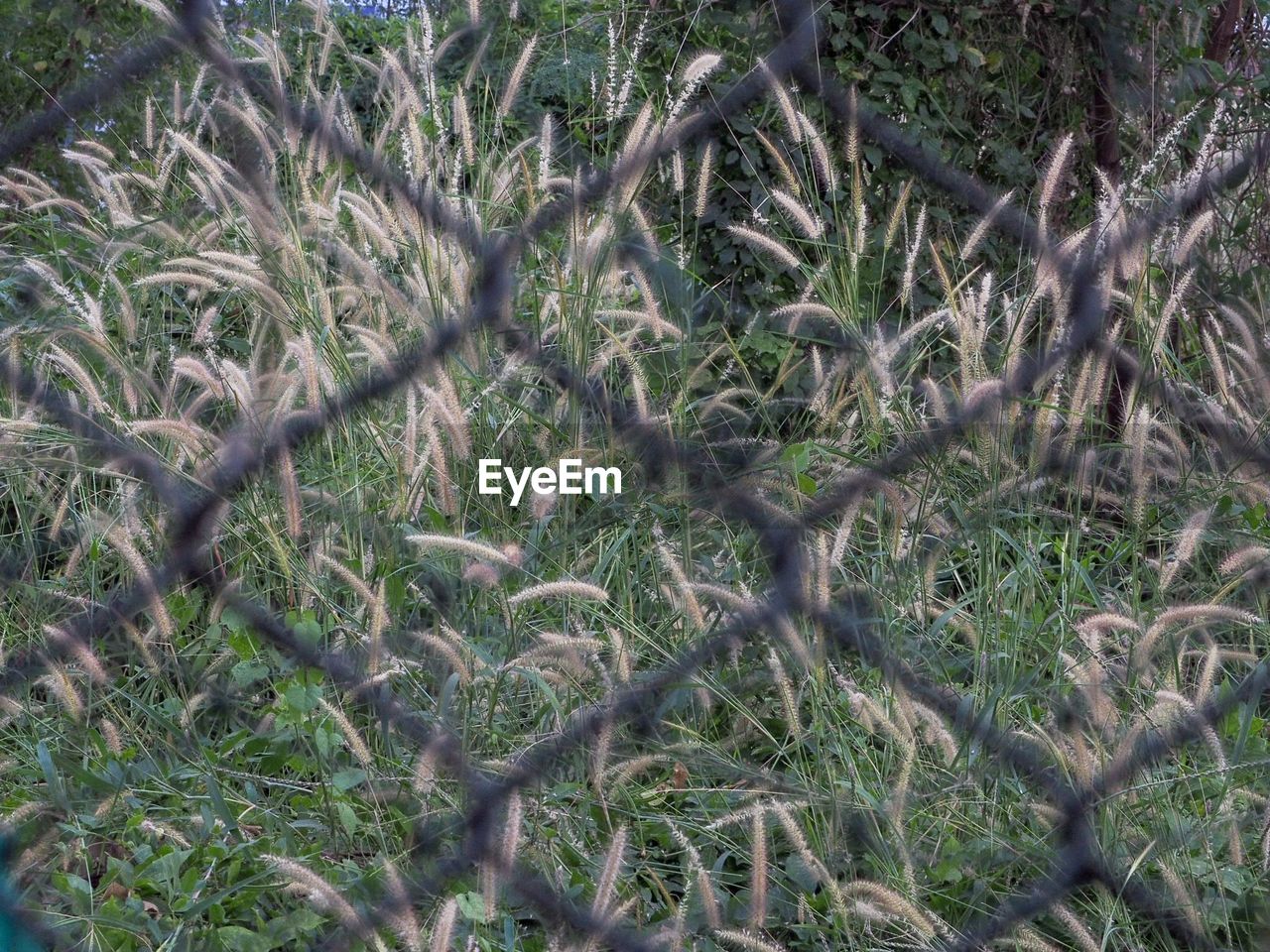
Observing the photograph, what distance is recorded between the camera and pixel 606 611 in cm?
111

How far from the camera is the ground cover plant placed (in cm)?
88

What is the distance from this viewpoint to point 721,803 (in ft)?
3.20

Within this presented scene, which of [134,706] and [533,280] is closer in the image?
[134,706]

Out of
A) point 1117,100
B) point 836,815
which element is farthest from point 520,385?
point 1117,100

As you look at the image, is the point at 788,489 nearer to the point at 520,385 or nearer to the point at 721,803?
the point at 721,803

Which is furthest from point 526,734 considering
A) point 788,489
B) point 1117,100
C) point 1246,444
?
point 1117,100

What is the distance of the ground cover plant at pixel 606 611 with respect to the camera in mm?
878

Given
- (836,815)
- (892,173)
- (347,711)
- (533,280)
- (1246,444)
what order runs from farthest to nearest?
(892,173)
(533,280)
(1246,444)
(347,711)
(836,815)

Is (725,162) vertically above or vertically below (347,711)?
above

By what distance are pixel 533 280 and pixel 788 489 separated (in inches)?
17.0

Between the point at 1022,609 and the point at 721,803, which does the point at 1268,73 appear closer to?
the point at 1022,609

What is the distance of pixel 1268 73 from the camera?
178 centimetres

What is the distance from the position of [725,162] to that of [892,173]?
0.19 meters

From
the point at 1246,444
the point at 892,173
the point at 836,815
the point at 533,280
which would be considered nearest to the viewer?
the point at 836,815
